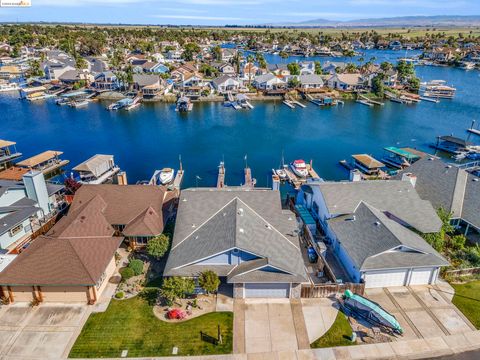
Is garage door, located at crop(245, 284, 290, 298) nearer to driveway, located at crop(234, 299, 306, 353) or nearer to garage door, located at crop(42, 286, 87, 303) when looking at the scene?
driveway, located at crop(234, 299, 306, 353)

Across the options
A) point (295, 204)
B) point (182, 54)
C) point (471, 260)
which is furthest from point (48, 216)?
point (182, 54)

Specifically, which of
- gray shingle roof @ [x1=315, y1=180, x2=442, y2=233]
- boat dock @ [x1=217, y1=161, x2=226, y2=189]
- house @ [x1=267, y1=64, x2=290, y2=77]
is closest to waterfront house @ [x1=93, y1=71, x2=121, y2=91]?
house @ [x1=267, y1=64, x2=290, y2=77]

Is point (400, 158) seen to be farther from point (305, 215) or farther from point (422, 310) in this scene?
point (422, 310)

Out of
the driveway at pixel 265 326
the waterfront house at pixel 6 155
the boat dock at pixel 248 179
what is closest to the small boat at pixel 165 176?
the boat dock at pixel 248 179

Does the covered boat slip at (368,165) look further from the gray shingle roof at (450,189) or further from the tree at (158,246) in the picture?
the tree at (158,246)

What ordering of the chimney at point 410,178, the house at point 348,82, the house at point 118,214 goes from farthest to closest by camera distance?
the house at point 348,82 < the chimney at point 410,178 < the house at point 118,214
